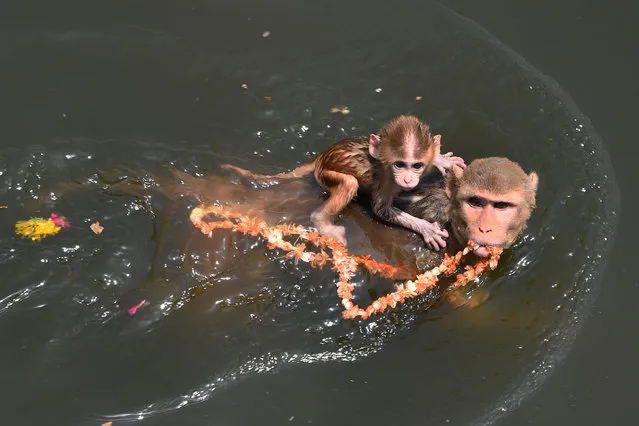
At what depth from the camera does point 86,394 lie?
545 centimetres

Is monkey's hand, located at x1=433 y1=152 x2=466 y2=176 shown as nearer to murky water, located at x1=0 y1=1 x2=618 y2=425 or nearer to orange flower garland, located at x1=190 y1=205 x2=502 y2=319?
orange flower garland, located at x1=190 y1=205 x2=502 y2=319

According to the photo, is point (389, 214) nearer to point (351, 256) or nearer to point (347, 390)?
point (351, 256)

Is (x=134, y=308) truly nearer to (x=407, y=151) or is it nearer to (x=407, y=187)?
(x=407, y=187)

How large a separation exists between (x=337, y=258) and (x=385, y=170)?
0.78 metres

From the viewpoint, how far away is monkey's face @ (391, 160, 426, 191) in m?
5.39

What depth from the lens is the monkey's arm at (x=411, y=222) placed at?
5.57 meters

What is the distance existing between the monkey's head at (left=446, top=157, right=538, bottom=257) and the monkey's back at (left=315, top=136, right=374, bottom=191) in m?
0.82

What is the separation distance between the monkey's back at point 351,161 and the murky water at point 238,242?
81 centimetres

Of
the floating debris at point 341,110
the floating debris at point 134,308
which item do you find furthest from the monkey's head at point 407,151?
the floating debris at point 134,308

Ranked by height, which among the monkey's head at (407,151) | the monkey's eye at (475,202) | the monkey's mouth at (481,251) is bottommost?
the monkey's mouth at (481,251)

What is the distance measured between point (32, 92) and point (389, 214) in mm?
3794

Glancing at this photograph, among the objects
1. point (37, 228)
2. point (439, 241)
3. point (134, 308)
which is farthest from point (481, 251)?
point (37, 228)

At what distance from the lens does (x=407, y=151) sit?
17.9ft

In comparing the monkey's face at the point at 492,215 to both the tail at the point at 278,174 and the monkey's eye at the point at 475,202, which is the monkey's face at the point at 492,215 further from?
the tail at the point at 278,174
